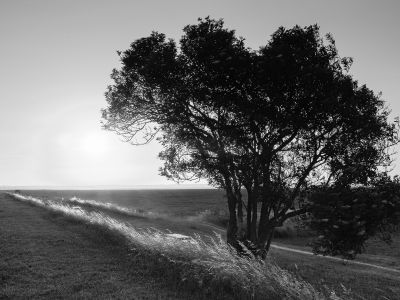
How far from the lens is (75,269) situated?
12.1 metres

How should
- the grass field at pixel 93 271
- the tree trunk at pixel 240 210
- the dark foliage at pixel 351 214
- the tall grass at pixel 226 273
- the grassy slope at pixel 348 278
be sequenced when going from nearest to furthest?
the tall grass at pixel 226 273, the grass field at pixel 93 271, the dark foliage at pixel 351 214, the tree trunk at pixel 240 210, the grassy slope at pixel 348 278

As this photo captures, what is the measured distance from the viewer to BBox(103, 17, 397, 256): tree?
1355cm

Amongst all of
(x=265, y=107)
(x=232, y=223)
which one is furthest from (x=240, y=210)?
(x=265, y=107)

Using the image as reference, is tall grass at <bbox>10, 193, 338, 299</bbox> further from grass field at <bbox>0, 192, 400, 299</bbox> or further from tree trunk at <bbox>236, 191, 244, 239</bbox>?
tree trunk at <bbox>236, 191, 244, 239</bbox>

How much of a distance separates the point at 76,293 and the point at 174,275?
3.20m

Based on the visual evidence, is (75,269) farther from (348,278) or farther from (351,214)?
(348,278)

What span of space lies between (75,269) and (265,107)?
916cm

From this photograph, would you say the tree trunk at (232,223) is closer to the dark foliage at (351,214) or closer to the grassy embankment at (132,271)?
the grassy embankment at (132,271)

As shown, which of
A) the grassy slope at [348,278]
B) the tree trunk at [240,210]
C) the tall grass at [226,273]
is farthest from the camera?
the grassy slope at [348,278]

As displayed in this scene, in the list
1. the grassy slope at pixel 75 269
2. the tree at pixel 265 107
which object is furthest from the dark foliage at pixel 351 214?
the grassy slope at pixel 75 269

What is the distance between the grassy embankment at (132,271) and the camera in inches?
372

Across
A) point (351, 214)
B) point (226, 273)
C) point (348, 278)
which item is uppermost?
point (351, 214)

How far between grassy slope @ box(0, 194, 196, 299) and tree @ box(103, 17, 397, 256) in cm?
537

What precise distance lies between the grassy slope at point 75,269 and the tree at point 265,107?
5.37 m
